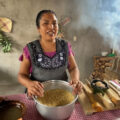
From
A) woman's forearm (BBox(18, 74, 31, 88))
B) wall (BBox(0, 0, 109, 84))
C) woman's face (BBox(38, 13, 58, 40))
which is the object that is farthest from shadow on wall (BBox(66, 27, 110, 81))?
woman's forearm (BBox(18, 74, 31, 88))

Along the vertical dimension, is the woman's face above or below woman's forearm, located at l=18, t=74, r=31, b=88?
above

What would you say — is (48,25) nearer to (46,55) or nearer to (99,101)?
(46,55)

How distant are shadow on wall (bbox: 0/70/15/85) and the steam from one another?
6.60 ft

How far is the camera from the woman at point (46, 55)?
1344 mm

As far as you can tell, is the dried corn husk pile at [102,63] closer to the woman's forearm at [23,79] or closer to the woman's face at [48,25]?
the woman's face at [48,25]

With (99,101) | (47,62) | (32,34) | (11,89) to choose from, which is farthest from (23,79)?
(11,89)

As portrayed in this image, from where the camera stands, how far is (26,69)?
57.2 inches

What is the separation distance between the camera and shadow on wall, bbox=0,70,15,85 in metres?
3.30

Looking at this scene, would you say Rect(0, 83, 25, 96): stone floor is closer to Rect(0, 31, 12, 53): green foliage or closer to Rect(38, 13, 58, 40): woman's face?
Rect(0, 31, 12, 53): green foliage

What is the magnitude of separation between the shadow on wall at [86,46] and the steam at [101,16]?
142 mm

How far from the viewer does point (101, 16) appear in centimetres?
314

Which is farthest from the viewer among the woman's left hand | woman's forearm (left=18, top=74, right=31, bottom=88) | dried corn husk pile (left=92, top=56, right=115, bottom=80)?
dried corn husk pile (left=92, top=56, right=115, bottom=80)

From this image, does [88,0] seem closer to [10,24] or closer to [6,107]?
[10,24]

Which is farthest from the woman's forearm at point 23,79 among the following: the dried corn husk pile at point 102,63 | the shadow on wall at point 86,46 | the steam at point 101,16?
the dried corn husk pile at point 102,63
